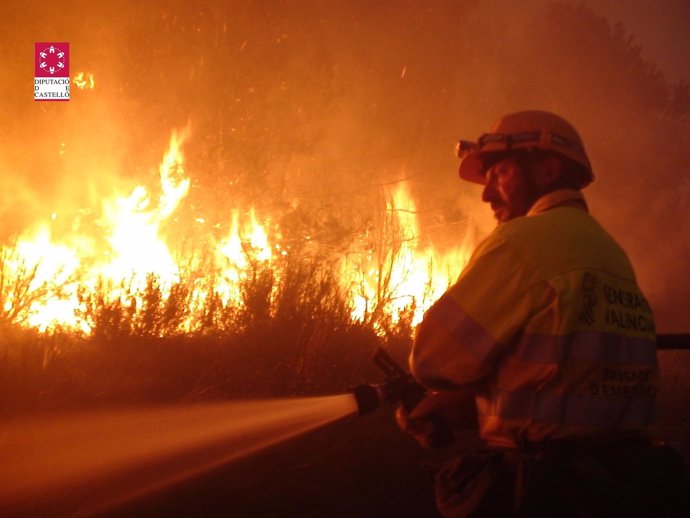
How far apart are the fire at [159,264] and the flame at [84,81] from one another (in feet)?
4.16

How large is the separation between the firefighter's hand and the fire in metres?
4.01

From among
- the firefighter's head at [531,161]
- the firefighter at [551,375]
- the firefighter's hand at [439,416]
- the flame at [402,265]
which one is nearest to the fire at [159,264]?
the flame at [402,265]

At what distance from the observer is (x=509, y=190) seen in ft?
8.44

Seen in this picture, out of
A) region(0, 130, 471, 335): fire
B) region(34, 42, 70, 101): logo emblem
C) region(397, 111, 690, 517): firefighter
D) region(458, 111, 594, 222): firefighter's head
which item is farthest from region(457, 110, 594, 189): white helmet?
region(34, 42, 70, 101): logo emblem

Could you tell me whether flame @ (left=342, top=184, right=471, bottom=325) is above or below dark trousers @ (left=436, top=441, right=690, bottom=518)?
above

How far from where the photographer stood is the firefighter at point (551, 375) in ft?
6.28

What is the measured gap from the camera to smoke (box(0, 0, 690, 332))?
320 inches

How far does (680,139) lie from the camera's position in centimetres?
2003

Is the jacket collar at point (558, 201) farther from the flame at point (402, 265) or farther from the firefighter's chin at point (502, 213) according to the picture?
the flame at point (402, 265)

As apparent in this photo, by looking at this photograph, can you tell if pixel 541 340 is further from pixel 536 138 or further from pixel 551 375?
pixel 536 138

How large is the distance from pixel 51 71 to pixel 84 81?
554mm

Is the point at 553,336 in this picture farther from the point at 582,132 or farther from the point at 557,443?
the point at 582,132

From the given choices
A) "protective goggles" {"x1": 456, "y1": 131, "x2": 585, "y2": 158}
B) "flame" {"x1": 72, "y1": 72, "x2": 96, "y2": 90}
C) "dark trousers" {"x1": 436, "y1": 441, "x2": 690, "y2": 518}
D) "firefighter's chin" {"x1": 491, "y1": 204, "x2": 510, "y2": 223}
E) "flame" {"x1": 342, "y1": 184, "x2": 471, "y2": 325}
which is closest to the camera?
"dark trousers" {"x1": 436, "y1": 441, "x2": 690, "y2": 518}

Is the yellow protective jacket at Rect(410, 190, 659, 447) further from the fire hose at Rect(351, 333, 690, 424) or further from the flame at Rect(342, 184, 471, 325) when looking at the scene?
the flame at Rect(342, 184, 471, 325)
